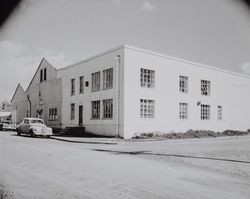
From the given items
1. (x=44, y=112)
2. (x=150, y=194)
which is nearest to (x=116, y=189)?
(x=150, y=194)

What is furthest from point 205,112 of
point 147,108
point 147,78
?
point 147,78

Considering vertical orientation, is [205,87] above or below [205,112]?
above

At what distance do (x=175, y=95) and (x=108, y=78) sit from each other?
6105 millimetres

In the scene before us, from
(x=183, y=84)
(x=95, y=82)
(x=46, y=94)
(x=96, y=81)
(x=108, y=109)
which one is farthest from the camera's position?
(x=46, y=94)

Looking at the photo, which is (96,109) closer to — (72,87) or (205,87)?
(72,87)

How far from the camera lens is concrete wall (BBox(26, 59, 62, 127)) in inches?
1309

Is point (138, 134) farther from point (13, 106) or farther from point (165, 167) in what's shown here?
point (13, 106)

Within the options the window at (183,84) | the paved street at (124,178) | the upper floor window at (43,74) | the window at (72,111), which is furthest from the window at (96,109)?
the paved street at (124,178)

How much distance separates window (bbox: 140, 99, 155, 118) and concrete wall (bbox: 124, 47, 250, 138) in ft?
Result: 1.06

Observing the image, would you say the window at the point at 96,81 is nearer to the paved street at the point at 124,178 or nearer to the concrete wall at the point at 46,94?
the concrete wall at the point at 46,94

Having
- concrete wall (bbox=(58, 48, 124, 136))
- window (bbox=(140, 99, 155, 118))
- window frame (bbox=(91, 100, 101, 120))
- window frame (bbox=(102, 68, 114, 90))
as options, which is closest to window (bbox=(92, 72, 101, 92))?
concrete wall (bbox=(58, 48, 124, 136))

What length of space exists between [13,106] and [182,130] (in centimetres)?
3190

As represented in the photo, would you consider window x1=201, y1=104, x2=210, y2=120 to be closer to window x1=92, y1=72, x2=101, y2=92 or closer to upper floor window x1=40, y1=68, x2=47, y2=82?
window x1=92, y1=72, x2=101, y2=92

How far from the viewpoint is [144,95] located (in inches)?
945
